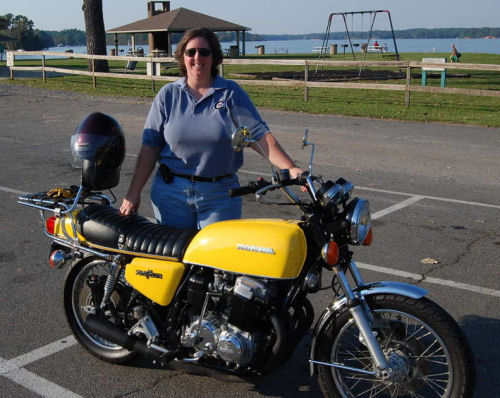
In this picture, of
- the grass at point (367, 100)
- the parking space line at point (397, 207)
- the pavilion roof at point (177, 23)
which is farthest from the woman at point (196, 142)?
the pavilion roof at point (177, 23)

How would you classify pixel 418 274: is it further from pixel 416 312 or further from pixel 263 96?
pixel 263 96

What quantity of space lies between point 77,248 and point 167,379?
932 millimetres

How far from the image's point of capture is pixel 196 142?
13.2 feet

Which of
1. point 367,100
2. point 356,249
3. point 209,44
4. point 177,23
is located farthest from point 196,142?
point 177,23

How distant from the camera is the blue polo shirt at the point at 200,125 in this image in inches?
158

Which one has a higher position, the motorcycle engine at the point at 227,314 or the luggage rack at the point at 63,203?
the luggage rack at the point at 63,203

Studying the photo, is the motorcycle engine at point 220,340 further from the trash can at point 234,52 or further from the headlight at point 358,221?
the trash can at point 234,52

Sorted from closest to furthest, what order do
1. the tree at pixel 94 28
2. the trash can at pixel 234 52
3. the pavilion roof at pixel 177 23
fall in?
the tree at pixel 94 28 < the pavilion roof at pixel 177 23 < the trash can at pixel 234 52

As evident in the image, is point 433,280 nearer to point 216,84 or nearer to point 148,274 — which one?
point 216,84

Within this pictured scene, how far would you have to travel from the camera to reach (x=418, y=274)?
18.4 ft

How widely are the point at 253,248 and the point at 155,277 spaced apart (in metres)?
0.65

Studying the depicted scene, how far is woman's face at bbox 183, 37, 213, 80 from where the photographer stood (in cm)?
407

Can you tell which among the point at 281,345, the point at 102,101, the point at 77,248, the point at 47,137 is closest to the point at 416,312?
the point at 281,345

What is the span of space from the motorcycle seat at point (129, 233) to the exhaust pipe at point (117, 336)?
491 millimetres
